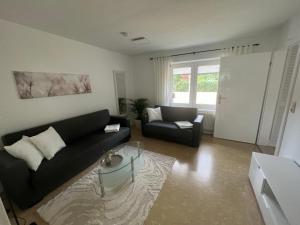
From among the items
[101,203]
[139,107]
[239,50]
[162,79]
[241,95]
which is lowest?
[101,203]

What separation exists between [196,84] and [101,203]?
3289 mm

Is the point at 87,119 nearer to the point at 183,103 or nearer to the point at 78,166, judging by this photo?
the point at 78,166

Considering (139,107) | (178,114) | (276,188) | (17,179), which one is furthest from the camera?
(139,107)

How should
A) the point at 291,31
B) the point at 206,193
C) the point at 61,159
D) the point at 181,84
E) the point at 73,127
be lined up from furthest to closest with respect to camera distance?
the point at 181,84 → the point at 73,127 → the point at 291,31 → the point at 61,159 → the point at 206,193

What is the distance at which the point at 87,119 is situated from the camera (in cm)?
274

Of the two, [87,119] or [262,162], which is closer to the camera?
[262,162]

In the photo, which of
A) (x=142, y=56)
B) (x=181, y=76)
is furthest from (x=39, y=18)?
(x=181, y=76)

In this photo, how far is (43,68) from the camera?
220 cm

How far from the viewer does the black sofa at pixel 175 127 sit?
281 centimetres

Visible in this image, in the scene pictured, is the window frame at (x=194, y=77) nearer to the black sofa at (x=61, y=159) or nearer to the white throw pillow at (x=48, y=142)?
the black sofa at (x=61, y=159)

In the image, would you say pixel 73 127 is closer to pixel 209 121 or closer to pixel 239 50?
pixel 209 121

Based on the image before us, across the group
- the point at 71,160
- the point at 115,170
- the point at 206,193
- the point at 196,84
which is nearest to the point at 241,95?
the point at 196,84

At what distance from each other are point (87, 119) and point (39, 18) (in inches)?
67.9

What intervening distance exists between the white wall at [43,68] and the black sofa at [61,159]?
24 centimetres
